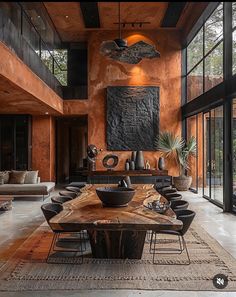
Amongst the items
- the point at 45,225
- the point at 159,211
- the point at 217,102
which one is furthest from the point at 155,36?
the point at 159,211

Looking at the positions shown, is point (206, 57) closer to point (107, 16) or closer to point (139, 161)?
point (107, 16)

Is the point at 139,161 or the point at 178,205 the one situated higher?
the point at 139,161

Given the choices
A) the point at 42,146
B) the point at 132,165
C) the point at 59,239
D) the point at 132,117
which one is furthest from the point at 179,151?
the point at 59,239

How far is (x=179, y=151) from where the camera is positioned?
11.3 m

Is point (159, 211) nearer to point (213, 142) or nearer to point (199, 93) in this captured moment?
point (213, 142)

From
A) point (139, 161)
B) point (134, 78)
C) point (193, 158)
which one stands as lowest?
point (139, 161)

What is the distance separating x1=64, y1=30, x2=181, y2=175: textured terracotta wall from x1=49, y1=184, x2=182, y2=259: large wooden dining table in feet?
25.1

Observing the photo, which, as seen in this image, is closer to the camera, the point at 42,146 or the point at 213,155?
the point at 213,155

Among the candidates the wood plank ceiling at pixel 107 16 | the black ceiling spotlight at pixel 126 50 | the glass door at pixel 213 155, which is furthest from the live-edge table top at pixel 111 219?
the wood plank ceiling at pixel 107 16

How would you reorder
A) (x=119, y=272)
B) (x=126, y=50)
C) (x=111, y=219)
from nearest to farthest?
(x=111, y=219)
(x=119, y=272)
(x=126, y=50)

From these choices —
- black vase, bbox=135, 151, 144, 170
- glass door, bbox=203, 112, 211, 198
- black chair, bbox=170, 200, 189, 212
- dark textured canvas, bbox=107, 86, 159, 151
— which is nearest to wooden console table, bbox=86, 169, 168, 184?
black vase, bbox=135, 151, 144, 170

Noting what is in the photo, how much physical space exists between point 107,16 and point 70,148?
680 centimetres

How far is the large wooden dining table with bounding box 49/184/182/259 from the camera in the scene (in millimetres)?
3168

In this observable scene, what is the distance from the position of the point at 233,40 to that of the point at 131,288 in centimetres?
600
